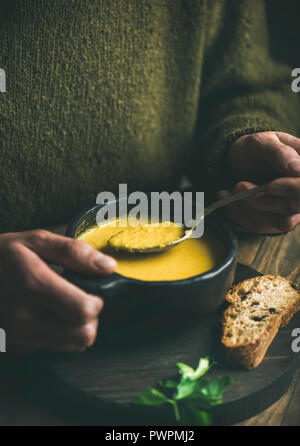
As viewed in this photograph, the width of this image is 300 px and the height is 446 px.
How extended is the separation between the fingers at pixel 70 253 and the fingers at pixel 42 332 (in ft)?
0.29

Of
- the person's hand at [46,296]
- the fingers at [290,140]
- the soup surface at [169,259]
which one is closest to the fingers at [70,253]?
the person's hand at [46,296]

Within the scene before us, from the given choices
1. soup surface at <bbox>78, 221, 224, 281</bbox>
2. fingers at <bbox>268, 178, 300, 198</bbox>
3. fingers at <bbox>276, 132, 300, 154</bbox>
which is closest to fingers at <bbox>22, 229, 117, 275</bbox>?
soup surface at <bbox>78, 221, 224, 281</bbox>

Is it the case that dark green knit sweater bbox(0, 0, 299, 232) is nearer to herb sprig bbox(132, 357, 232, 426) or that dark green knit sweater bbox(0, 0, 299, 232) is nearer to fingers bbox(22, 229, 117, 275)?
fingers bbox(22, 229, 117, 275)

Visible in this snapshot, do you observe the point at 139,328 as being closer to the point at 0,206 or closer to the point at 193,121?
the point at 0,206

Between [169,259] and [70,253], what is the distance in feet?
0.72

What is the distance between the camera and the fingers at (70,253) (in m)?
0.73

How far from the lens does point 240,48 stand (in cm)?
127

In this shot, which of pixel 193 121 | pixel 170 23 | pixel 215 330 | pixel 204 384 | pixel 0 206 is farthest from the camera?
pixel 193 121

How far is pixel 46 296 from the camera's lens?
73 centimetres

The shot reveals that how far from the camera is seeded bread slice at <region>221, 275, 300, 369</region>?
76 centimetres

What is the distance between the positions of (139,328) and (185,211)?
32cm

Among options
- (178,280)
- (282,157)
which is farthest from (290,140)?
(178,280)

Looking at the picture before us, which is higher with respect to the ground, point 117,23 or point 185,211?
point 117,23

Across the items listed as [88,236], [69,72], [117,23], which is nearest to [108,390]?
[88,236]
